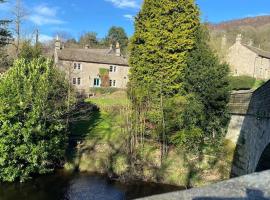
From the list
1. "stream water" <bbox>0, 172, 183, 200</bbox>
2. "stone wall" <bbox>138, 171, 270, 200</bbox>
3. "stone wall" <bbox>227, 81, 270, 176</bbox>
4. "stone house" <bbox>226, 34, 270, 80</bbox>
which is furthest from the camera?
"stone house" <bbox>226, 34, 270, 80</bbox>

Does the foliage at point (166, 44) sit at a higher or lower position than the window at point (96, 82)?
higher

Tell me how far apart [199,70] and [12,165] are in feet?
51.1

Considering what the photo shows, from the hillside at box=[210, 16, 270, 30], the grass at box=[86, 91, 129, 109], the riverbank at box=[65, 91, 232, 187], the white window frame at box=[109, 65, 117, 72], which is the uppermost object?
the hillside at box=[210, 16, 270, 30]

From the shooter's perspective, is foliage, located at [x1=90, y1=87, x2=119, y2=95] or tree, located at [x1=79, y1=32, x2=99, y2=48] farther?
tree, located at [x1=79, y1=32, x2=99, y2=48]

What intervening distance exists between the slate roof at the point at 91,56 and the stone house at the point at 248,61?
19314 millimetres

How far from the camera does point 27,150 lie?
25078 mm

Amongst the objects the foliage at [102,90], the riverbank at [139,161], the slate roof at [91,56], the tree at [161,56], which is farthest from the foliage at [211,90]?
the slate roof at [91,56]

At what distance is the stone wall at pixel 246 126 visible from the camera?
48.0 feet

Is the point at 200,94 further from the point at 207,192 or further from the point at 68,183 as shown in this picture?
the point at 207,192

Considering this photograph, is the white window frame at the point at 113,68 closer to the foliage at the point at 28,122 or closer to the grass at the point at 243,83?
the grass at the point at 243,83

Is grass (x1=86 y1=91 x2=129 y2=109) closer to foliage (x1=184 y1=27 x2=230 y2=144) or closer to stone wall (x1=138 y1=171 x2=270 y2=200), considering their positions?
foliage (x1=184 y1=27 x2=230 y2=144)

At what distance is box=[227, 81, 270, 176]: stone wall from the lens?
1462cm

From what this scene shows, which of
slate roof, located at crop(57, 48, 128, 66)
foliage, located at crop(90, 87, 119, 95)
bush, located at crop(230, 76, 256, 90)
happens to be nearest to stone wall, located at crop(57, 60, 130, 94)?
slate roof, located at crop(57, 48, 128, 66)

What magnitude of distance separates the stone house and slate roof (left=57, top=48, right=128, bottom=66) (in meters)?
19.3
